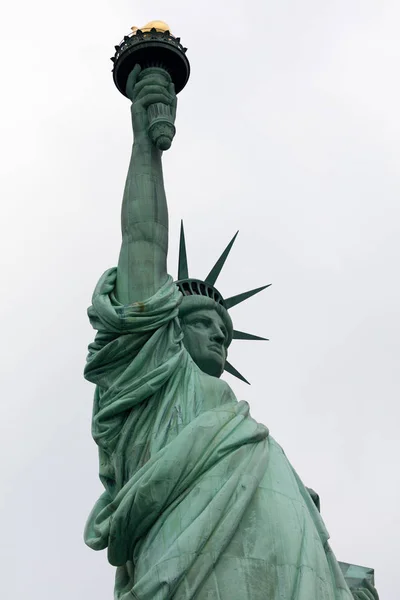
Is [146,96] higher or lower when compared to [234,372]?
higher

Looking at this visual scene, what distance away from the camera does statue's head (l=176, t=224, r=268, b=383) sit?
15703 millimetres


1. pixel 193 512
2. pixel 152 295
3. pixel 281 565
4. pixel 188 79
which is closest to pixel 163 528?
pixel 193 512

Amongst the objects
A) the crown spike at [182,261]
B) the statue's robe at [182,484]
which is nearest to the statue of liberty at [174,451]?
the statue's robe at [182,484]

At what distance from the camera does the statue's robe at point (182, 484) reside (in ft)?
41.9

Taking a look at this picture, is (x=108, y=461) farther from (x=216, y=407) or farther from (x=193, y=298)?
(x=193, y=298)

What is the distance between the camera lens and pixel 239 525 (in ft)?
43.0

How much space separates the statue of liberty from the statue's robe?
0.04 feet

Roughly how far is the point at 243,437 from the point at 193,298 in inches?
100

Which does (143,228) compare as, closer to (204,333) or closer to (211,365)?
(204,333)

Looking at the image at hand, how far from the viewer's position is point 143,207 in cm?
1548

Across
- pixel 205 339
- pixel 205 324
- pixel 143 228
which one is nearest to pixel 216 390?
pixel 205 339

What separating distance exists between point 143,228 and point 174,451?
3077mm

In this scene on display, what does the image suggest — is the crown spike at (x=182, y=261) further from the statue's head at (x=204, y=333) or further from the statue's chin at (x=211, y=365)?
the statue's chin at (x=211, y=365)

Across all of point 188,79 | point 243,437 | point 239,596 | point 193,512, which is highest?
point 188,79
